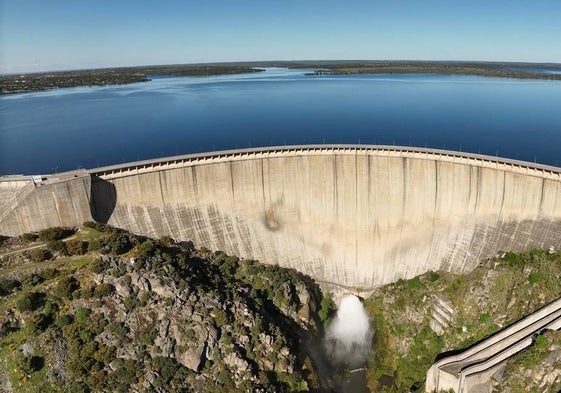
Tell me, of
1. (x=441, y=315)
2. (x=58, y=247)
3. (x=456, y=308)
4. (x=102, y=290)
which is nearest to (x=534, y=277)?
(x=456, y=308)

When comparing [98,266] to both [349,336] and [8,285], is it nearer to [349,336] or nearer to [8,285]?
[8,285]

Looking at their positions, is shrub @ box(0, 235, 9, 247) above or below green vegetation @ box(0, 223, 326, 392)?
above

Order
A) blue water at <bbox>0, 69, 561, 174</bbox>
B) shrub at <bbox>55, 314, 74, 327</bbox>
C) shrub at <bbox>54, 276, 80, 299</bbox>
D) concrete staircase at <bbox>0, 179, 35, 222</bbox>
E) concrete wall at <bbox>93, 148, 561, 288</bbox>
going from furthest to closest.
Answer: blue water at <bbox>0, 69, 561, 174</bbox>, concrete wall at <bbox>93, 148, 561, 288</bbox>, concrete staircase at <bbox>0, 179, 35, 222</bbox>, shrub at <bbox>54, 276, 80, 299</bbox>, shrub at <bbox>55, 314, 74, 327</bbox>

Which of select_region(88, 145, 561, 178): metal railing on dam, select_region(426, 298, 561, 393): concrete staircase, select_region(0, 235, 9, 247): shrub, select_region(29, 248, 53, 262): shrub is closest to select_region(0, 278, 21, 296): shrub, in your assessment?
select_region(29, 248, 53, 262): shrub

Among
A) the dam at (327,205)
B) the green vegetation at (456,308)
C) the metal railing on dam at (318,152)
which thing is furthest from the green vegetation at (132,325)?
the green vegetation at (456,308)

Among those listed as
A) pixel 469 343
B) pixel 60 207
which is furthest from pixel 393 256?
pixel 60 207

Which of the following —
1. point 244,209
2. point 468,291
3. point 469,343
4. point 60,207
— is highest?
point 60,207

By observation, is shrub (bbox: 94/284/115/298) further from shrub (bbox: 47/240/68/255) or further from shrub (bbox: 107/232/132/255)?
shrub (bbox: 47/240/68/255)

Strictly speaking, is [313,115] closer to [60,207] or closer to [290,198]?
[290,198]
